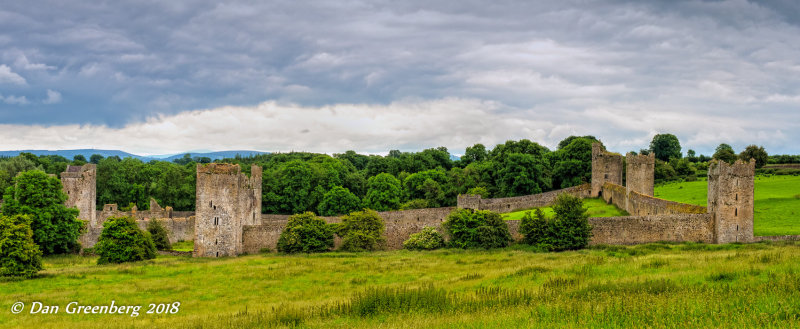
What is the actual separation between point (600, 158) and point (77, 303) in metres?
43.9

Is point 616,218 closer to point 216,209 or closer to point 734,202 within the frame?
point 734,202

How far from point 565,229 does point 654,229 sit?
18.8ft

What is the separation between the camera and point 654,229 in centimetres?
3344

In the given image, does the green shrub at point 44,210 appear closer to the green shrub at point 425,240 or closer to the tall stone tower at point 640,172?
the green shrub at point 425,240

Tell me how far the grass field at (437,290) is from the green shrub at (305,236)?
118 inches

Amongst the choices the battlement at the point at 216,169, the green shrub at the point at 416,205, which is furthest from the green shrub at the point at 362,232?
the green shrub at the point at 416,205

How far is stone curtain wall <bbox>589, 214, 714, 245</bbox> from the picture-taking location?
109 feet

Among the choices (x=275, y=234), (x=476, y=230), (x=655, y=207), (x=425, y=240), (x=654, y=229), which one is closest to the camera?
(x=654, y=229)

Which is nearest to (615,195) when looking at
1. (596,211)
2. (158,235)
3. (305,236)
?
(596,211)

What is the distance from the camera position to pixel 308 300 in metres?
19.2

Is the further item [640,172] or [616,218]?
[640,172]

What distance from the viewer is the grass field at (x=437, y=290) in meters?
11.0

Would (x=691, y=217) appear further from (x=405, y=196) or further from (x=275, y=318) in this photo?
(x=405, y=196)

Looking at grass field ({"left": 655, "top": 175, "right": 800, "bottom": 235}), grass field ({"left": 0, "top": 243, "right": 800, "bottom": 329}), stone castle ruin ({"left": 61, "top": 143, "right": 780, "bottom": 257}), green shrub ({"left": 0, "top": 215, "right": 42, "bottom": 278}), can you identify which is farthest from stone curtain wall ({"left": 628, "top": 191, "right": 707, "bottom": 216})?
green shrub ({"left": 0, "top": 215, "right": 42, "bottom": 278})
